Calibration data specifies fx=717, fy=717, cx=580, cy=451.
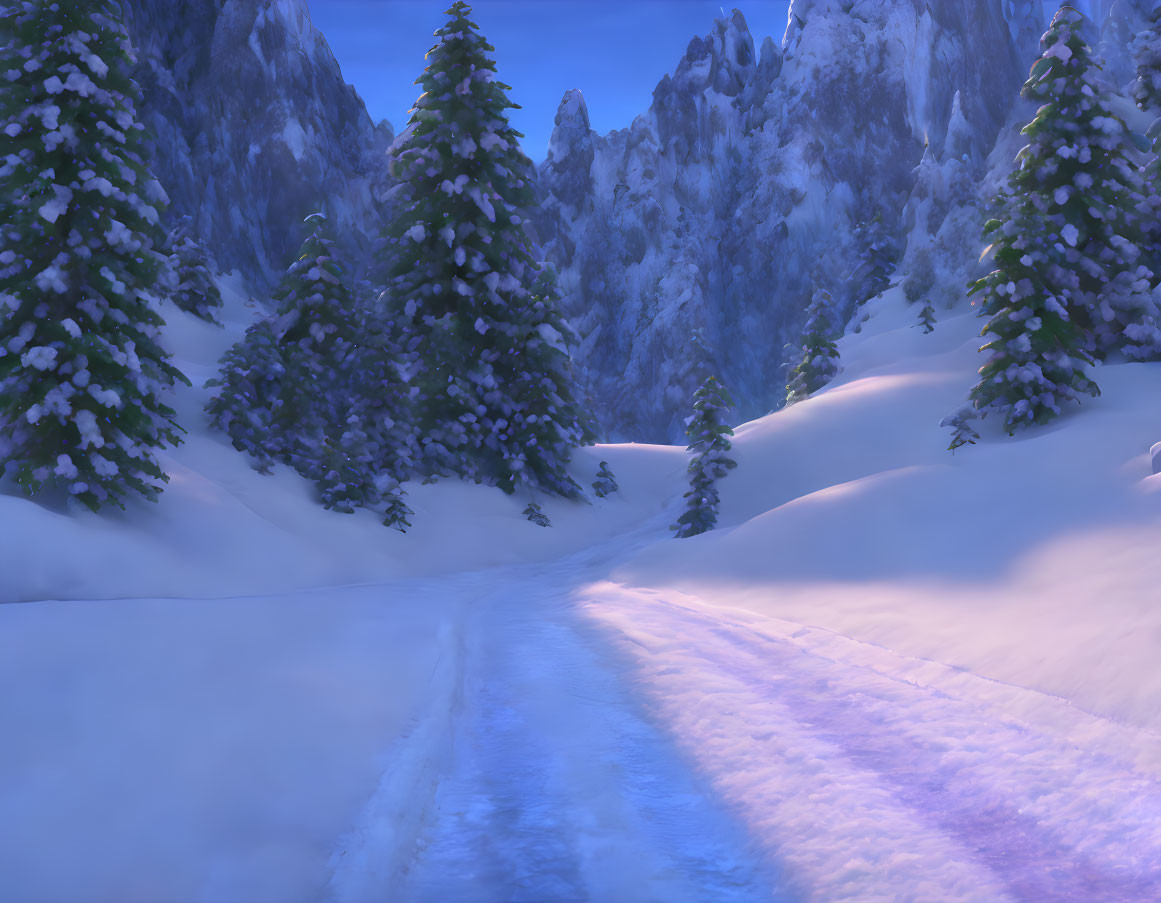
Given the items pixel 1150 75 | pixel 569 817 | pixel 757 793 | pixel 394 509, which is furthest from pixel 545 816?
pixel 1150 75

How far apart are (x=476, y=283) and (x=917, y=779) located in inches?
732

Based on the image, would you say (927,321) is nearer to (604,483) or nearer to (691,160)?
(604,483)

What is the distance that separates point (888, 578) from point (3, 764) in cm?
763

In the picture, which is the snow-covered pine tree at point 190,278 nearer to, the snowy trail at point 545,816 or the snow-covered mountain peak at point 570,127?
the snowy trail at point 545,816

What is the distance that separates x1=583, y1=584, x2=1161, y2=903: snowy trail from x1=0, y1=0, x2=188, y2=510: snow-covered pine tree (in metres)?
9.14

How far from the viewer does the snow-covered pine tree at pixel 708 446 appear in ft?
58.9

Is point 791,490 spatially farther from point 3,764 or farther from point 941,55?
point 941,55

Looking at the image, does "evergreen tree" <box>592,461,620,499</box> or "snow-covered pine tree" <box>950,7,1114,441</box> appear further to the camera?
"evergreen tree" <box>592,461,620,499</box>

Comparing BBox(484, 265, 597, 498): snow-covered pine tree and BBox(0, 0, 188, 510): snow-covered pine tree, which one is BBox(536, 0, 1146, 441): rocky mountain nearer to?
BBox(484, 265, 597, 498): snow-covered pine tree

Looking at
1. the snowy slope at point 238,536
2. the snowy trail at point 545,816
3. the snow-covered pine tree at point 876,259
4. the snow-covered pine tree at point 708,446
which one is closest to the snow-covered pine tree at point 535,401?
the snowy slope at point 238,536

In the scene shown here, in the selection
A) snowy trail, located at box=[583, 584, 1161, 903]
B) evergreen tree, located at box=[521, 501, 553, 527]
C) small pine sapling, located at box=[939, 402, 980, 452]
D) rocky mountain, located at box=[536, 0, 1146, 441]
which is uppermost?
rocky mountain, located at box=[536, 0, 1146, 441]

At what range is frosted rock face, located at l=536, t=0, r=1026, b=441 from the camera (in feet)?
226

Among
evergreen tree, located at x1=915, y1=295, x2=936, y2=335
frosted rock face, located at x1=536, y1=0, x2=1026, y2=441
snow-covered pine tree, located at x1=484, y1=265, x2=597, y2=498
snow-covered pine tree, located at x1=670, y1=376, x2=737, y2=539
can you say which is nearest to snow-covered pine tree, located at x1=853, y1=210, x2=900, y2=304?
frosted rock face, located at x1=536, y1=0, x2=1026, y2=441

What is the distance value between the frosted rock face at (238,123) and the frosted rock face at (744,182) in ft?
88.0
